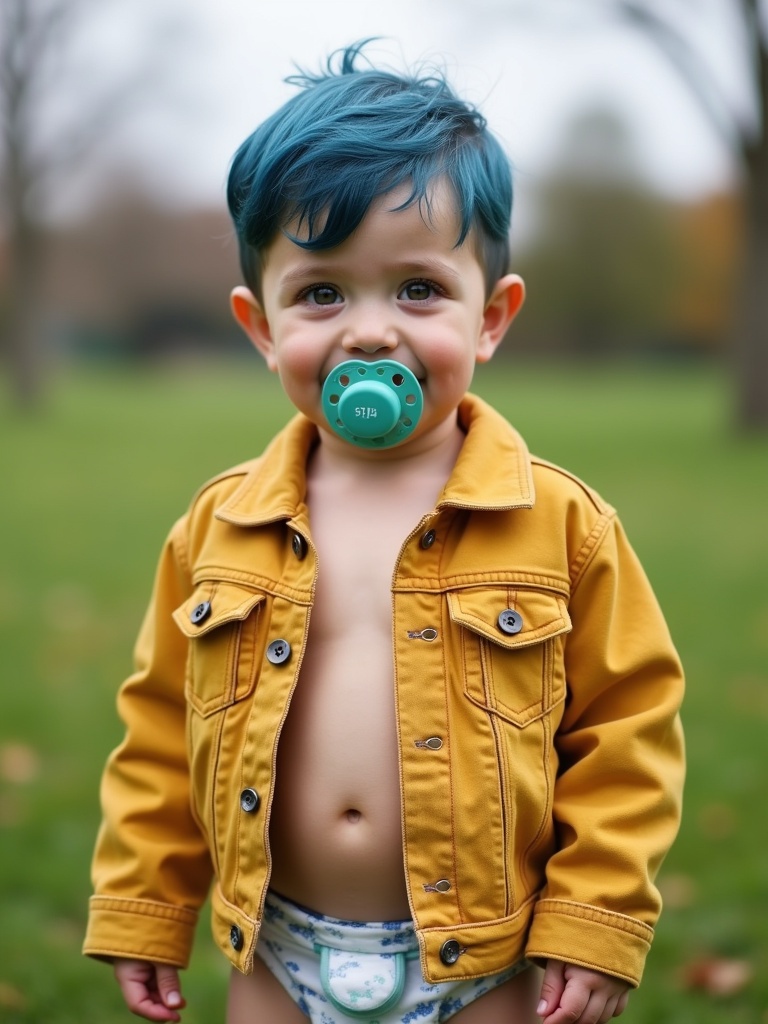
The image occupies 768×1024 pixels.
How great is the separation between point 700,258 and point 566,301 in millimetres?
6248

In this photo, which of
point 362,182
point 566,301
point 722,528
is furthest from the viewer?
point 566,301

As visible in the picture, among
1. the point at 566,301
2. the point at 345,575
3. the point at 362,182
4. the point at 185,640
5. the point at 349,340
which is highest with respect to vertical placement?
the point at 362,182

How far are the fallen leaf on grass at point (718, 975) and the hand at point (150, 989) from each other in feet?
4.78

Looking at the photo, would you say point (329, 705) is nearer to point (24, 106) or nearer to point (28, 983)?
point (28, 983)

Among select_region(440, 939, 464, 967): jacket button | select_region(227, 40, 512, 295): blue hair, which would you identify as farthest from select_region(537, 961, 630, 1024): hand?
select_region(227, 40, 512, 295): blue hair

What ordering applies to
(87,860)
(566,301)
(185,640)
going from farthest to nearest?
(566,301), (87,860), (185,640)

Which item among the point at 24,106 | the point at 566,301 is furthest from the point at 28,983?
the point at 566,301

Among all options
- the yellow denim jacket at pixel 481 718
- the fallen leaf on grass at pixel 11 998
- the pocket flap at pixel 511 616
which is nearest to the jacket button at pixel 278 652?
the yellow denim jacket at pixel 481 718

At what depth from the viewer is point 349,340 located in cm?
174

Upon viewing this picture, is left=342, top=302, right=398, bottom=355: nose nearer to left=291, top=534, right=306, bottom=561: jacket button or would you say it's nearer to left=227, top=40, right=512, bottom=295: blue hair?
left=227, top=40, right=512, bottom=295: blue hair

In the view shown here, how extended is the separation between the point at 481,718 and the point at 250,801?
0.36 m

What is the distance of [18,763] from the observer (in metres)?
4.14

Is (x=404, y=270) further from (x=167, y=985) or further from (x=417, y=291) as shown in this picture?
(x=167, y=985)

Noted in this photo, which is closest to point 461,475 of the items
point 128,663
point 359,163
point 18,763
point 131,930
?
point 359,163
